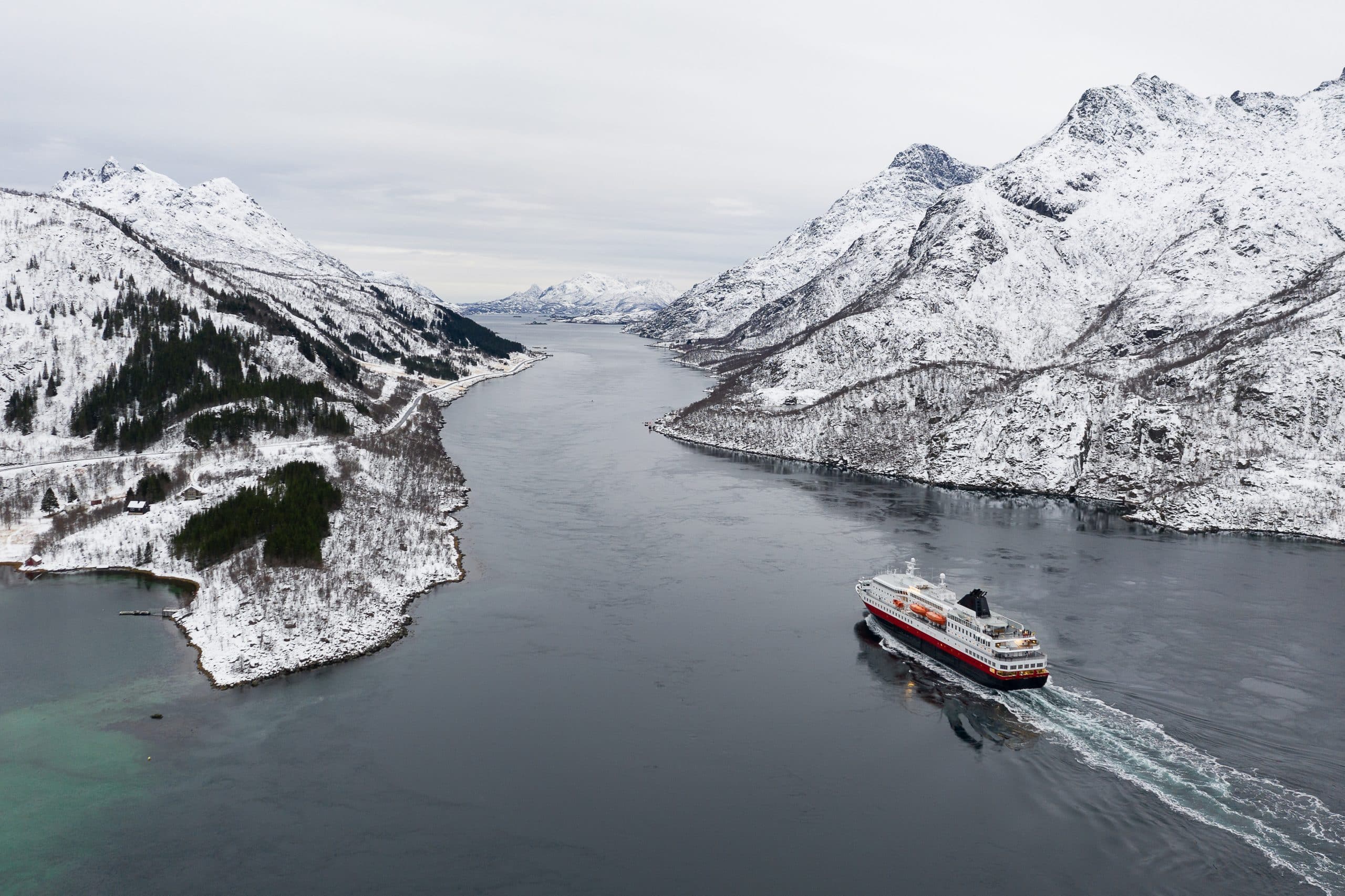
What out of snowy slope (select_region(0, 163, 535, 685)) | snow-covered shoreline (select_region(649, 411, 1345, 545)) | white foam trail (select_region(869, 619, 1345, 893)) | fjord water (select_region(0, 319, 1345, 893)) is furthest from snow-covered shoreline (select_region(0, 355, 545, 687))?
snow-covered shoreline (select_region(649, 411, 1345, 545))

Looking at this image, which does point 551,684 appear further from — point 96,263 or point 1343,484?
point 96,263

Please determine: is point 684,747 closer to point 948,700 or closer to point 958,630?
point 948,700

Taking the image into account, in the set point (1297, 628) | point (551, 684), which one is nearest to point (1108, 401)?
point (1297, 628)

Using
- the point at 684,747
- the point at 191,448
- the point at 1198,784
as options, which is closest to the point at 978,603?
the point at 1198,784

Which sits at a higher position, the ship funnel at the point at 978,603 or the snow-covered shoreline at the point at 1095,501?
the snow-covered shoreline at the point at 1095,501

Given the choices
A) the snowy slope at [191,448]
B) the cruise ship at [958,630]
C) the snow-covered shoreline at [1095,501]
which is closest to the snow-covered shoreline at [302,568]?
the snowy slope at [191,448]

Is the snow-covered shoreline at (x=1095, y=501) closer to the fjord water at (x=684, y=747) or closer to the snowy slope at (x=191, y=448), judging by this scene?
the fjord water at (x=684, y=747)
